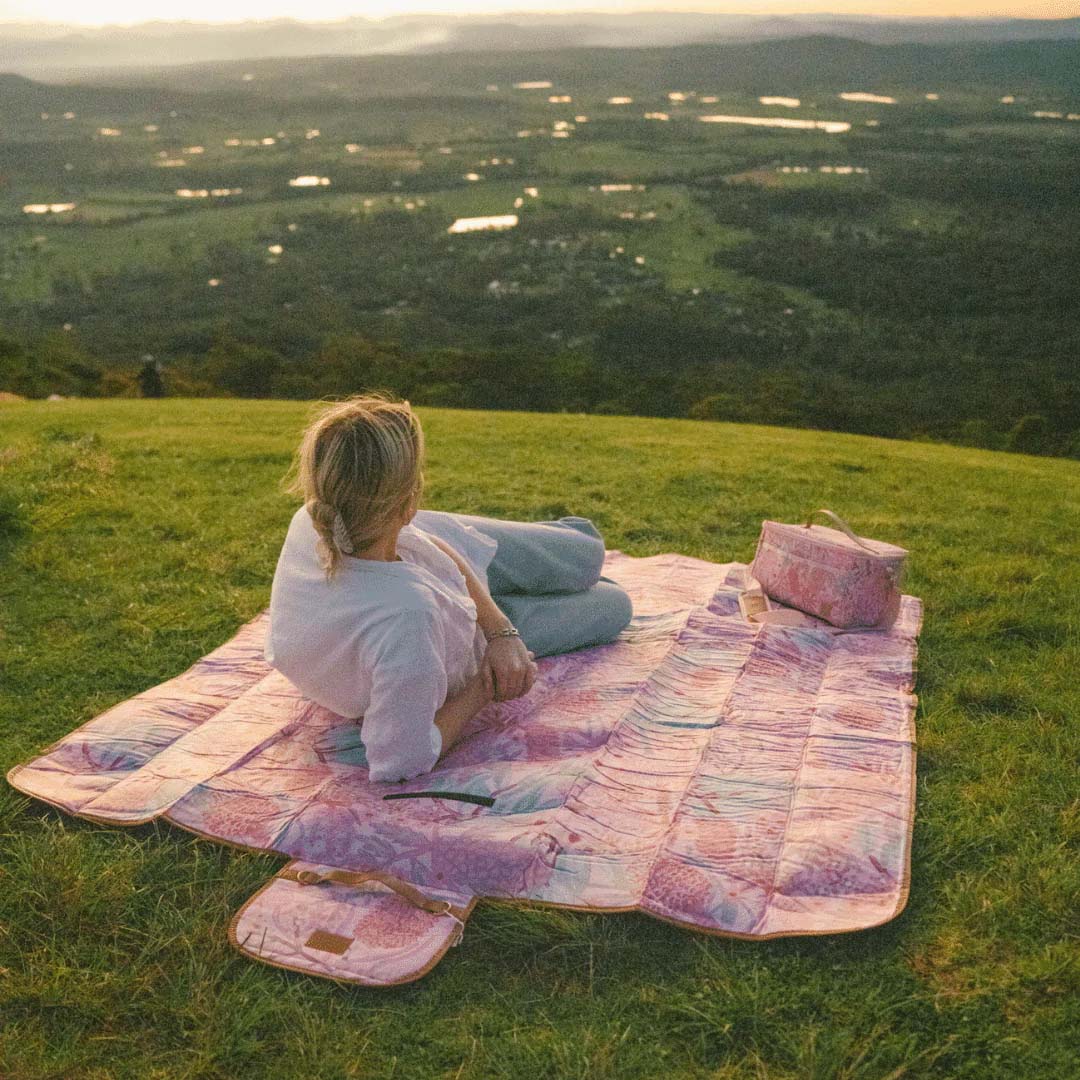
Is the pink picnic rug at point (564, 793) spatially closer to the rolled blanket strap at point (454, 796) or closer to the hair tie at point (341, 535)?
the rolled blanket strap at point (454, 796)

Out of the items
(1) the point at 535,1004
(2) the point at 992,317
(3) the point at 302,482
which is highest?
(3) the point at 302,482

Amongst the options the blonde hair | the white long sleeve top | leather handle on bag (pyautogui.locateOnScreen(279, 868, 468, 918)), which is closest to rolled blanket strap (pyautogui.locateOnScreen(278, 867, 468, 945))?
leather handle on bag (pyautogui.locateOnScreen(279, 868, 468, 918))

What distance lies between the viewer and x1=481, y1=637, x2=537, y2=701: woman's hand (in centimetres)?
328

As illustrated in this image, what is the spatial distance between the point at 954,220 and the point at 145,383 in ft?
301

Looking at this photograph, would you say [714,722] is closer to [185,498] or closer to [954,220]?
[185,498]

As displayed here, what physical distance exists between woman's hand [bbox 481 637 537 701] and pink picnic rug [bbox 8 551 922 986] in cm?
22

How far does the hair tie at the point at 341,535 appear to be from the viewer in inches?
109

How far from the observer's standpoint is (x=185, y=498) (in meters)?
6.88

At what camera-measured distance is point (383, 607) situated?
2.77 m

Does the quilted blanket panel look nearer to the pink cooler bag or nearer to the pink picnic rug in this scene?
the pink picnic rug

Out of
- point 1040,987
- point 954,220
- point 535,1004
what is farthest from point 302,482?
point 954,220

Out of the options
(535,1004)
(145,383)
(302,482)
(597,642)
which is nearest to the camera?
(535,1004)

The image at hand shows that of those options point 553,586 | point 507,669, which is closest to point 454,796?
point 507,669

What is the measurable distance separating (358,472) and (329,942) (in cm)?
131
